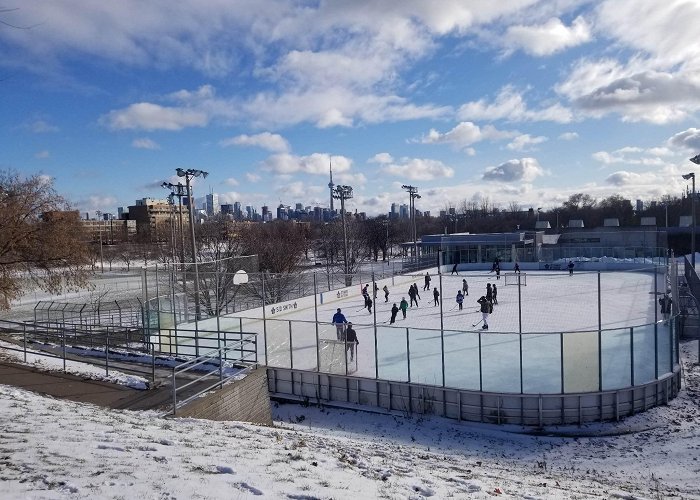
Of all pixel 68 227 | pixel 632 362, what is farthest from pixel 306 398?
pixel 68 227

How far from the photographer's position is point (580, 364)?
14703mm

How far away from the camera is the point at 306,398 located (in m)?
16.8

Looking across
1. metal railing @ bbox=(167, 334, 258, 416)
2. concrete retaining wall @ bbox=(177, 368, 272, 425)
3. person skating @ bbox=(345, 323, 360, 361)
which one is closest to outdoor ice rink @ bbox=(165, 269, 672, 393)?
person skating @ bbox=(345, 323, 360, 361)

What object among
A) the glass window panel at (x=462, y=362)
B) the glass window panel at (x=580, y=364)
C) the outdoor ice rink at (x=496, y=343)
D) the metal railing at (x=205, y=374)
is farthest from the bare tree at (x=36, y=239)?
the glass window panel at (x=580, y=364)

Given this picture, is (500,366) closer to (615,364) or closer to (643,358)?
(615,364)

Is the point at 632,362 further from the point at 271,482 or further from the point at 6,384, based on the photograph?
the point at 6,384

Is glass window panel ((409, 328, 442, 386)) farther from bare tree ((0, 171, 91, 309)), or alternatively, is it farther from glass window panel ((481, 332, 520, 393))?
bare tree ((0, 171, 91, 309))

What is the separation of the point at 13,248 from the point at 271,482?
22601 millimetres

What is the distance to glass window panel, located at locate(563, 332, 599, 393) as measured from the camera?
14.3 meters

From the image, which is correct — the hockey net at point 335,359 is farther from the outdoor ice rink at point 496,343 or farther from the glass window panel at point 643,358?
the glass window panel at point 643,358

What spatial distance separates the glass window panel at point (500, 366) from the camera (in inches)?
586

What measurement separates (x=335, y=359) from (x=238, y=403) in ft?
17.7

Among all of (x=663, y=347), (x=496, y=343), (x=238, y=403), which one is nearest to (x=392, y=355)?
(x=496, y=343)

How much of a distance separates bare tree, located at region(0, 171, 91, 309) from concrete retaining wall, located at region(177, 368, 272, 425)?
1585cm
